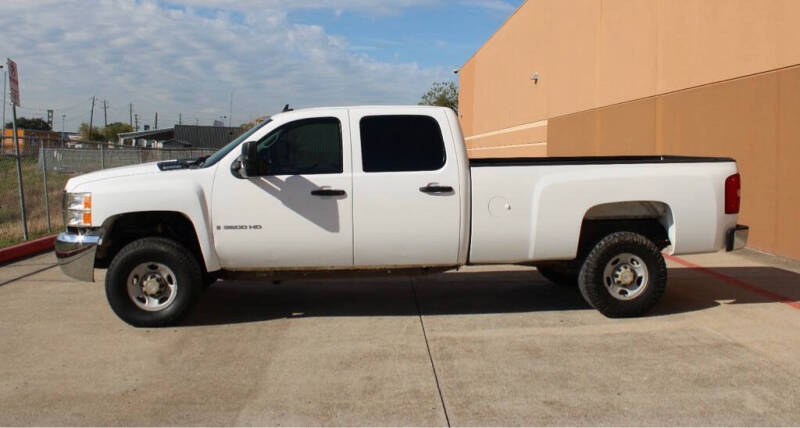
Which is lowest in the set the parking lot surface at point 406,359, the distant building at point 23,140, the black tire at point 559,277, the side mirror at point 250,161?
the parking lot surface at point 406,359

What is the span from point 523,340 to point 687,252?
1.98 m

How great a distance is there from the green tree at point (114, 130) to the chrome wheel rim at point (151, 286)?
92862mm

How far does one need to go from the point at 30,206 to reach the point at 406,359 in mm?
16681

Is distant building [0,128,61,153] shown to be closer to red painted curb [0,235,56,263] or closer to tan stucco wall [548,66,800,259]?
red painted curb [0,235,56,263]

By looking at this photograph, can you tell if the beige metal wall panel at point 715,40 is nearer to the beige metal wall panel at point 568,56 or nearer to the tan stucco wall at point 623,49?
the tan stucco wall at point 623,49

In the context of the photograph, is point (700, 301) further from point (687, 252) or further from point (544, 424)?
point (544, 424)

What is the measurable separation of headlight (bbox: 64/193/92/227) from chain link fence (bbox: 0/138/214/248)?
5.53m

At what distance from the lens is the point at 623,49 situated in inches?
606

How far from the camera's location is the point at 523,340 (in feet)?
19.9

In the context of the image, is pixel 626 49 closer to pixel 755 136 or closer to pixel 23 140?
pixel 755 136

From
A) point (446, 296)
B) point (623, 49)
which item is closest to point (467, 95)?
point (623, 49)

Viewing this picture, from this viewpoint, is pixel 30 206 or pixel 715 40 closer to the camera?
pixel 715 40

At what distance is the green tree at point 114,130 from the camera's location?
3723 inches

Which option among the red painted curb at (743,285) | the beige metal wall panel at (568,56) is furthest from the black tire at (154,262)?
the beige metal wall panel at (568,56)
